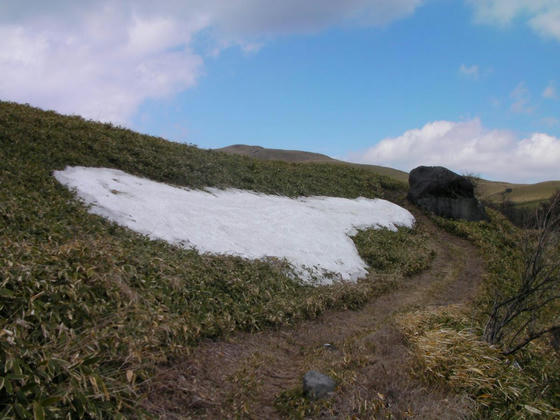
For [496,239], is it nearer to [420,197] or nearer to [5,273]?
[420,197]

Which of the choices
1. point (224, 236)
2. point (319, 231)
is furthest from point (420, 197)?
point (224, 236)

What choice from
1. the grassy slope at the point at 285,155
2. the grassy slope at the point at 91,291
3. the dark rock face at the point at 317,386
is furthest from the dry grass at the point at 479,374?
the grassy slope at the point at 285,155

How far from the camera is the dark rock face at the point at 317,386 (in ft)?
18.0

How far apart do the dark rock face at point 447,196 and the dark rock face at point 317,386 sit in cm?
2015

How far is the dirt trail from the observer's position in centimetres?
499

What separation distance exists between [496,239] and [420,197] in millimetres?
5301

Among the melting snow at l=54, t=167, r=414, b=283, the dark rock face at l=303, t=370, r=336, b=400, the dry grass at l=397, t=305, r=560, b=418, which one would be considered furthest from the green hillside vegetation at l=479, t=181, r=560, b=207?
the dark rock face at l=303, t=370, r=336, b=400

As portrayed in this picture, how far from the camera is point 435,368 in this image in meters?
5.64

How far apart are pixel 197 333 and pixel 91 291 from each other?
184 centimetres

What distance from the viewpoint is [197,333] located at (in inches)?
262

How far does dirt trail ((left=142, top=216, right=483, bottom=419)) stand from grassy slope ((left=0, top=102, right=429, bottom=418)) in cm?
39

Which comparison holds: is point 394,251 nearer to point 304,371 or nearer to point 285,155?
point 304,371

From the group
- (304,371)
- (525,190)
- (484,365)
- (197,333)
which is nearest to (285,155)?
(525,190)

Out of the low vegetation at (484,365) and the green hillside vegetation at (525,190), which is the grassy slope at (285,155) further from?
the low vegetation at (484,365)
